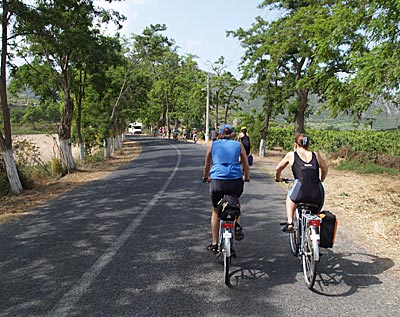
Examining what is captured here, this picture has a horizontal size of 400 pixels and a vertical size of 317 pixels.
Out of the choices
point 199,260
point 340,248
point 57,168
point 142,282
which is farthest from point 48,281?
point 57,168

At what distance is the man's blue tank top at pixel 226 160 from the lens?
476 centimetres

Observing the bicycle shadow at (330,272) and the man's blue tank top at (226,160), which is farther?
the man's blue tank top at (226,160)

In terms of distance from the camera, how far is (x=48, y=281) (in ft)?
14.7

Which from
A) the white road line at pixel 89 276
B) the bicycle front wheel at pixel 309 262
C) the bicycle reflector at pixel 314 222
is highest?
the bicycle reflector at pixel 314 222

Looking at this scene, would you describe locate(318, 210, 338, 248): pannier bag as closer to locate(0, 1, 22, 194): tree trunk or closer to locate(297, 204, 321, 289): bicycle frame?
locate(297, 204, 321, 289): bicycle frame

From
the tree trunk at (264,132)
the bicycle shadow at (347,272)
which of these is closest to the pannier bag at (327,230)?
the bicycle shadow at (347,272)

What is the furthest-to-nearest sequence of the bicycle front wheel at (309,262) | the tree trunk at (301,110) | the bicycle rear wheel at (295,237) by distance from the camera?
the tree trunk at (301,110) < the bicycle rear wheel at (295,237) < the bicycle front wheel at (309,262)

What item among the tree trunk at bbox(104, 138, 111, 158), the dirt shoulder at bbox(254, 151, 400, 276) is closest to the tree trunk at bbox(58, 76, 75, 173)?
the tree trunk at bbox(104, 138, 111, 158)

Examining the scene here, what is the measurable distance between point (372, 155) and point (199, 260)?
1740 cm

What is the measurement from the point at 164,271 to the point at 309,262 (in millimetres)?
1793

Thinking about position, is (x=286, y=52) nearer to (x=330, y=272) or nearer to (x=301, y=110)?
(x=301, y=110)

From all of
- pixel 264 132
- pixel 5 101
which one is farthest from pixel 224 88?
pixel 5 101

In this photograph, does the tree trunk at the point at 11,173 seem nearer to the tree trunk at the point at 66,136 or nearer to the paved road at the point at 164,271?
the paved road at the point at 164,271

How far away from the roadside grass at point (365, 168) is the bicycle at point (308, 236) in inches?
526
